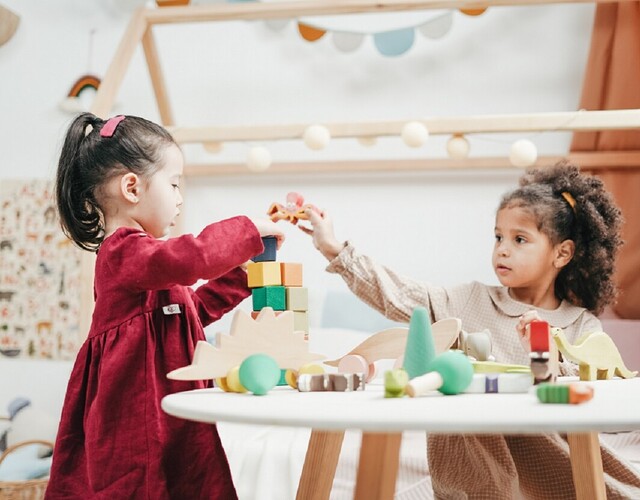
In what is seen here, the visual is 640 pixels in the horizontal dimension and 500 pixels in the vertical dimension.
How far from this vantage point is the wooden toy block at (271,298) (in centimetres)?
100

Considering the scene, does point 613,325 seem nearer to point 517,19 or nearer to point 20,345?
point 517,19

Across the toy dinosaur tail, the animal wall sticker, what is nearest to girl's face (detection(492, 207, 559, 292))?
the toy dinosaur tail

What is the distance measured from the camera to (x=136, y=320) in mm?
977

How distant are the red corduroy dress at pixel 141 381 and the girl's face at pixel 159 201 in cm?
9

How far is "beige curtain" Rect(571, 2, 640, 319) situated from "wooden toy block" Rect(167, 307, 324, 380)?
4.23ft

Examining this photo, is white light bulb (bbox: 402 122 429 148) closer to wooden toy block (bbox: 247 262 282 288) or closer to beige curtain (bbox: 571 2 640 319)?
beige curtain (bbox: 571 2 640 319)

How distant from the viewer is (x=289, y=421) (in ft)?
1.91

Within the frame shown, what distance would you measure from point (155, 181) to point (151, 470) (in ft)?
1.19

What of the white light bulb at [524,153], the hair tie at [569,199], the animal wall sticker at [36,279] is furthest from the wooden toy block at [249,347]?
the animal wall sticker at [36,279]

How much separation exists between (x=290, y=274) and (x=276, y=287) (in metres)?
0.03

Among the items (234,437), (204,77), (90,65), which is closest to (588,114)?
(234,437)

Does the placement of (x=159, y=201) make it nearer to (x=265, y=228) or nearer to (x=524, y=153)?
(x=265, y=228)

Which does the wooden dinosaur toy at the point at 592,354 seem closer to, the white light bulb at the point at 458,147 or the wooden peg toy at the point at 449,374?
the wooden peg toy at the point at 449,374

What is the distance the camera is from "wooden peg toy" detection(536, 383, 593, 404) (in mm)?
657
